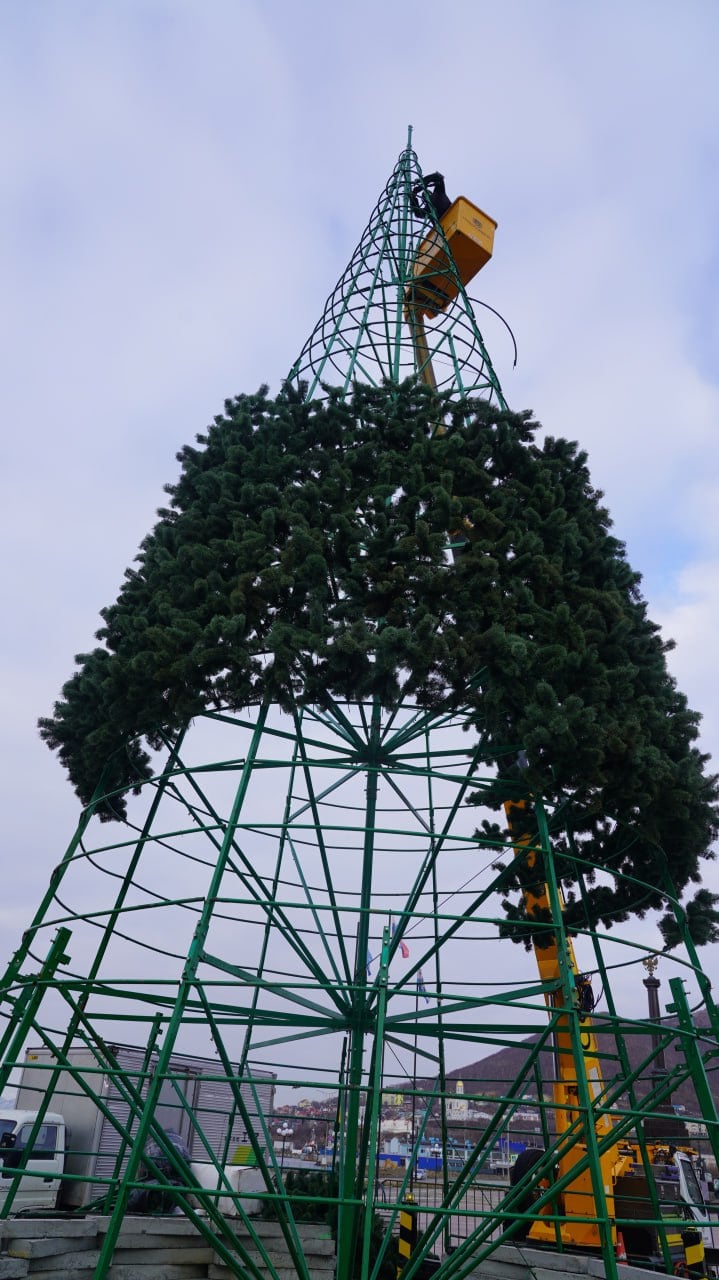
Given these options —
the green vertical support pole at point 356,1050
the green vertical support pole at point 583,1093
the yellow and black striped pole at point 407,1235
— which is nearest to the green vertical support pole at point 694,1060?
the green vertical support pole at point 583,1093

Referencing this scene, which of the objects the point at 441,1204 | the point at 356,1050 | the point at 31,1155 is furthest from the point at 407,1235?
the point at 31,1155

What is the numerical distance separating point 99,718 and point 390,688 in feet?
11.8

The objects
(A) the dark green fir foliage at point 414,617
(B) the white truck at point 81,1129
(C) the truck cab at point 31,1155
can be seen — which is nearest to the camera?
(A) the dark green fir foliage at point 414,617

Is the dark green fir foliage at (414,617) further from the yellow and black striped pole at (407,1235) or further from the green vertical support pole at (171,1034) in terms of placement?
the yellow and black striped pole at (407,1235)

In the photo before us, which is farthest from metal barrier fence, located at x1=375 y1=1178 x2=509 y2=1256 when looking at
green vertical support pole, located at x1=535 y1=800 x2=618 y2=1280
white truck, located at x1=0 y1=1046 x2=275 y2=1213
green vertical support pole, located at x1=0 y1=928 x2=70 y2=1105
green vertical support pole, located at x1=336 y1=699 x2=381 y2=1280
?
green vertical support pole, located at x1=0 y1=928 x2=70 y2=1105

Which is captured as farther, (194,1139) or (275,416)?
(194,1139)

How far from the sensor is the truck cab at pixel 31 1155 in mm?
14344

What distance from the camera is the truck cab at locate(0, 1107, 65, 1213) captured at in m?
14.3

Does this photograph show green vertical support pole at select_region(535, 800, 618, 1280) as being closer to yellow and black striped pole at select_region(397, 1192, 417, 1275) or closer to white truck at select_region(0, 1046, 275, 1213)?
yellow and black striped pole at select_region(397, 1192, 417, 1275)

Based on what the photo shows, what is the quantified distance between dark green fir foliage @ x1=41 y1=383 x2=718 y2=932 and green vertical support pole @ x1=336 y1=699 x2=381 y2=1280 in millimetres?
1372

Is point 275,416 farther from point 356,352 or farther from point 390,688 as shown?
point 390,688

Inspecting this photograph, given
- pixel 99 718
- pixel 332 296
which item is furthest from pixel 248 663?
pixel 332 296

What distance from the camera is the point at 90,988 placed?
875 centimetres

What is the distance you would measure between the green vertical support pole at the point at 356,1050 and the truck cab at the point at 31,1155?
6104mm
